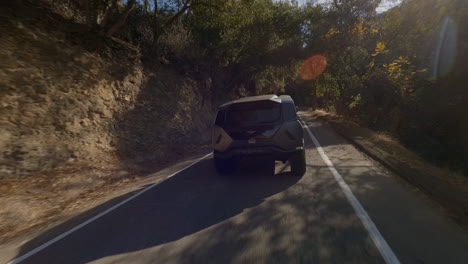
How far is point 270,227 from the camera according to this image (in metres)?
3.28

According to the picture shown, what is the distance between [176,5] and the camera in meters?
12.5

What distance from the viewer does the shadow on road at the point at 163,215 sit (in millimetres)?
3150

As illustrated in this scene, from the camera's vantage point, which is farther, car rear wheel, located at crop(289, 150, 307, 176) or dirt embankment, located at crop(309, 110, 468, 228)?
car rear wheel, located at crop(289, 150, 307, 176)

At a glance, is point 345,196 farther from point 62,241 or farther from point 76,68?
point 76,68

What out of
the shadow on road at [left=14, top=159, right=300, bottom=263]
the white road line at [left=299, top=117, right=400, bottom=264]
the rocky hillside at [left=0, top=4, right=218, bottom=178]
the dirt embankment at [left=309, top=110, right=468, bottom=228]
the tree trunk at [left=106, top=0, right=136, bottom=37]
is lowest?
the dirt embankment at [left=309, top=110, right=468, bottom=228]

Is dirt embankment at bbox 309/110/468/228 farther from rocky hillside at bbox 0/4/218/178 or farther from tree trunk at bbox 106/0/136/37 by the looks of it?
tree trunk at bbox 106/0/136/37

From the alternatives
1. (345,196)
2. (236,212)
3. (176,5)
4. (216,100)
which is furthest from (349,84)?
(236,212)

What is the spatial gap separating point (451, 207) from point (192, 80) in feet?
50.4

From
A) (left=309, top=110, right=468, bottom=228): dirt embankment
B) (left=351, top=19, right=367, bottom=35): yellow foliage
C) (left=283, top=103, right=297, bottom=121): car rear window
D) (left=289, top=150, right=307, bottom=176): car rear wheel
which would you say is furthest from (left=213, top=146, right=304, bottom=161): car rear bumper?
(left=351, top=19, right=367, bottom=35): yellow foliage

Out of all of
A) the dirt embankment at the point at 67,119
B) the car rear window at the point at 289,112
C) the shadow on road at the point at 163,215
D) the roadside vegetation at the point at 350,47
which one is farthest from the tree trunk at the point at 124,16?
the car rear window at the point at 289,112

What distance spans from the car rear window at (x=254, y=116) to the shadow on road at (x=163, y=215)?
139 centimetres

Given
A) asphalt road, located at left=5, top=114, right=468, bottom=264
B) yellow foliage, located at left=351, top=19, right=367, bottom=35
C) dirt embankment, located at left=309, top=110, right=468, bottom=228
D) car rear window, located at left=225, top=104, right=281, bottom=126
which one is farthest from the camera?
yellow foliage, located at left=351, top=19, right=367, bottom=35

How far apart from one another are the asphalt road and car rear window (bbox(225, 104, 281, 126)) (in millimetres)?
1414

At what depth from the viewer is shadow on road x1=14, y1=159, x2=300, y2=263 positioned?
3.15 m
